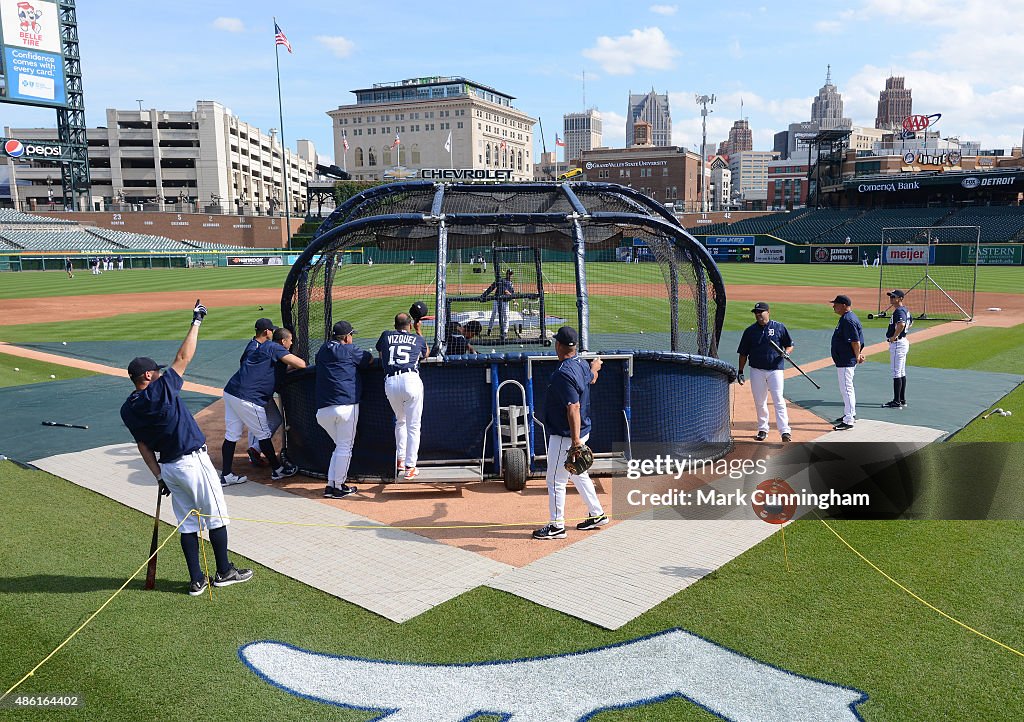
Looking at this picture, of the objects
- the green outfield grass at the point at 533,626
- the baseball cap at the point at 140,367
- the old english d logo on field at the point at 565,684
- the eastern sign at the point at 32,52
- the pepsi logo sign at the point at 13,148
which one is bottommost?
the old english d logo on field at the point at 565,684

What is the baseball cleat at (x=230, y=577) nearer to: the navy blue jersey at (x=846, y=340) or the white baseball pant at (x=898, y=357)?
the navy blue jersey at (x=846, y=340)

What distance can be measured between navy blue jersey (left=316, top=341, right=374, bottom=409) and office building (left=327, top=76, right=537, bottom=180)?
138399 mm

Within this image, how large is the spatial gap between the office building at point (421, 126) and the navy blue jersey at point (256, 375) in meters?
138

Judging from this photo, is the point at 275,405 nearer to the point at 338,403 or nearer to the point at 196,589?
the point at 338,403

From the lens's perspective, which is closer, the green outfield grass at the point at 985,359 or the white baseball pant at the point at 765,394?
the white baseball pant at the point at 765,394

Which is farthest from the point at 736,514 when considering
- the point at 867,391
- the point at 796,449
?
the point at 867,391

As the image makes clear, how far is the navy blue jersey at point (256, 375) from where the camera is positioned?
836cm

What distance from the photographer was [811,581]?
18.4ft

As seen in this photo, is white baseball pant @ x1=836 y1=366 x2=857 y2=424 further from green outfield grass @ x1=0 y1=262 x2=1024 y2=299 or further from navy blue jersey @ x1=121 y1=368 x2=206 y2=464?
green outfield grass @ x1=0 y1=262 x2=1024 y2=299

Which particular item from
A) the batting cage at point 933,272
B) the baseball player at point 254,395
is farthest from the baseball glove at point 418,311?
the batting cage at point 933,272

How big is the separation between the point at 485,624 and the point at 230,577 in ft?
6.96

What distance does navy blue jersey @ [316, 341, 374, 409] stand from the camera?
783 centimetres

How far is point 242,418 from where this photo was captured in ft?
27.8

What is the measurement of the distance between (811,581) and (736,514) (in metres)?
1.53
